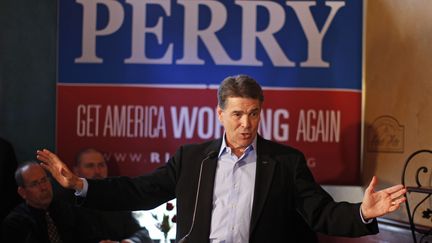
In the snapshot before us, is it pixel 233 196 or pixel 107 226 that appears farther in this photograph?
pixel 107 226

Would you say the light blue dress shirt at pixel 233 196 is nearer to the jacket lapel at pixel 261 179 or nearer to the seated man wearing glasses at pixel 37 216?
the jacket lapel at pixel 261 179

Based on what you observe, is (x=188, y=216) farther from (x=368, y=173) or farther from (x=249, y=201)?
(x=368, y=173)

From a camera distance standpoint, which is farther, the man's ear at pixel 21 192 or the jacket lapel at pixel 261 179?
the man's ear at pixel 21 192

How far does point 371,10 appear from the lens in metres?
4.04

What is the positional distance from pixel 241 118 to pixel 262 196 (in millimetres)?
286

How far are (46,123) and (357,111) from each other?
1.93 m

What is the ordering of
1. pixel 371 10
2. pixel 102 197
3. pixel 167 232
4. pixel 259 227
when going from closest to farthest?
pixel 259 227, pixel 102 197, pixel 167 232, pixel 371 10

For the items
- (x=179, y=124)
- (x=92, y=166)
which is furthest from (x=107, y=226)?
(x=179, y=124)

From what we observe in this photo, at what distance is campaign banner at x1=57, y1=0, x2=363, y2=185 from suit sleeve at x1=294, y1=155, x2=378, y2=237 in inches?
65.8

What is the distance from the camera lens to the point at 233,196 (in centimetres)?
237

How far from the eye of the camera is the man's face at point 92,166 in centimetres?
397

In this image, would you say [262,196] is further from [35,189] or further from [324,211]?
[35,189]

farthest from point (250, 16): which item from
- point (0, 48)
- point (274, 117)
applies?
point (0, 48)

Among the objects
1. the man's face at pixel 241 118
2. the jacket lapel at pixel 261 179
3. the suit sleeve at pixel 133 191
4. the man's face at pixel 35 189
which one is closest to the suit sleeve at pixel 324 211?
the jacket lapel at pixel 261 179
